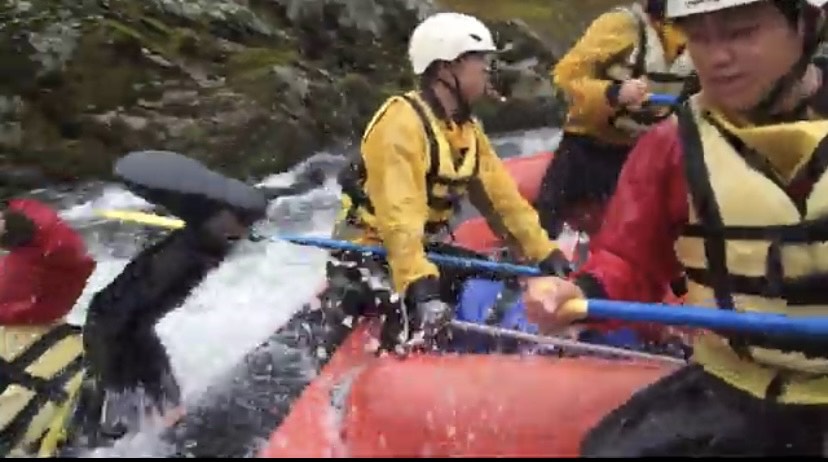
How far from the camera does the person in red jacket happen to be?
3.97 meters

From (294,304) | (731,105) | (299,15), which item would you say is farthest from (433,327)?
(299,15)

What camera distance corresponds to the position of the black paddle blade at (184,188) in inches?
127

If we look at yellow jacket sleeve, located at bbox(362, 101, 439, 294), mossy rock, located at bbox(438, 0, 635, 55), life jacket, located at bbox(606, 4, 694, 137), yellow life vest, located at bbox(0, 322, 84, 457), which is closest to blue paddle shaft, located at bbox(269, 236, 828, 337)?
yellow jacket sleeve, located at bbox(362, 101, 439, 294)

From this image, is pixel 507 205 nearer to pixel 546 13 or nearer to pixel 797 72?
pixel 797 72

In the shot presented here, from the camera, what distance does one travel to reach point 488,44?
4.34 m

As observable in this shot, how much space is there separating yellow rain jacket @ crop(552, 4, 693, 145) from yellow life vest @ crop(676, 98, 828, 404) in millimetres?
2463

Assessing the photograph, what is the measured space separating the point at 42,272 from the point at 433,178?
1507mm

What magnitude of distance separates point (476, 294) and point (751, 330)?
6.91 feet

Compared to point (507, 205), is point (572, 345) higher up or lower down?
higher up

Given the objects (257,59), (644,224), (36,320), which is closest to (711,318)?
(644,224)

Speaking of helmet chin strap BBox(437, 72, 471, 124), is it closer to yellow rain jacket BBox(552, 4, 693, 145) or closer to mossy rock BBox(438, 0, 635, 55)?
yellow rain jacket BBox(552, 4, 693, 145)

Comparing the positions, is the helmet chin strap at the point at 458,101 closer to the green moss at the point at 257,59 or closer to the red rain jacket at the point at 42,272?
the red rain jacket at the point at 42,272

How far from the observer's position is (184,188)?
3227mm

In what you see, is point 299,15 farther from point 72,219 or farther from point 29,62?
point 72,219
